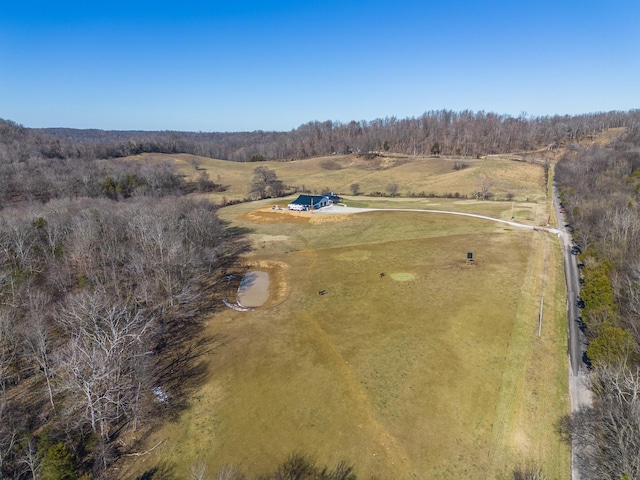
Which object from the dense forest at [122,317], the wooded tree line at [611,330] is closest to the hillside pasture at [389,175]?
the dense forest at [122,317]

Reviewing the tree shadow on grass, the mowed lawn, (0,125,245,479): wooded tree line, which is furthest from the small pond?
the tree shadow on grass

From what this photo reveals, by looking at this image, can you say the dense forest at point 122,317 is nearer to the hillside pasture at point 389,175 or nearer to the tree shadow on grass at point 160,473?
the tree shadow on grass at point 160,473

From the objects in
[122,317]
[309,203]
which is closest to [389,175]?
[309,203]

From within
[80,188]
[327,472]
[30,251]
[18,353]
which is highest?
[80,188]

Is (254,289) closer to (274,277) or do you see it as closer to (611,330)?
(274,277)

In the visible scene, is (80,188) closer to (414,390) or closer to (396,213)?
(396,213)

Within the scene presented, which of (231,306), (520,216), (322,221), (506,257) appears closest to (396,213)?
(322,221)
